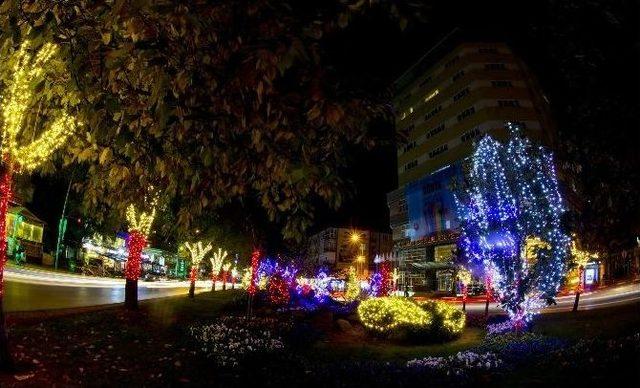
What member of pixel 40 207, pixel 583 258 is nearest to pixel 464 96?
pixel 583 258

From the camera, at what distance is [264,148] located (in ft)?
18.7

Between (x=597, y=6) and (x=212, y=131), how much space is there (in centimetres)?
505

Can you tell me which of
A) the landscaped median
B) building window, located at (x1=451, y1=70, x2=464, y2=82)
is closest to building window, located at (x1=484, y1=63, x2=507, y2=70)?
building window, located at (x1=451, y1=70, x2=464, y2=82)

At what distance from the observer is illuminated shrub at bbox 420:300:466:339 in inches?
747

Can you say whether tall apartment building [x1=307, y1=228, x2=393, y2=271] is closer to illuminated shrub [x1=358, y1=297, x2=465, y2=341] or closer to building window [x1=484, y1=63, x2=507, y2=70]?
building window [x1=484, y1=63, x2=507, y2=70]

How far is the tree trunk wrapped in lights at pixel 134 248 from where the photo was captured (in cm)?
1855

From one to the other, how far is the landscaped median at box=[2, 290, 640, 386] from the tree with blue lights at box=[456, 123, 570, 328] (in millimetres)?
1769

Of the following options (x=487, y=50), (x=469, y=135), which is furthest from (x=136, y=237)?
(x=487, y=50)

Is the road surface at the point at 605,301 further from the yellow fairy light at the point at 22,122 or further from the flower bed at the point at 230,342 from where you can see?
the yellow fairy light at the point at 22,122

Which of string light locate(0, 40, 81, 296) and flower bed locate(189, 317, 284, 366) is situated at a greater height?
string light locate(0, 40, 81, 296)

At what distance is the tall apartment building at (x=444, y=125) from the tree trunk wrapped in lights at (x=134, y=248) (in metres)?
48.7

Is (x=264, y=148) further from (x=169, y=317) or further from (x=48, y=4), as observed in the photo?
(x=169, y=317)

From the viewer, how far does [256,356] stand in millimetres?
11484

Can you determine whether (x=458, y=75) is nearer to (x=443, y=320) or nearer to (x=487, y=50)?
(x=487, y=50)
